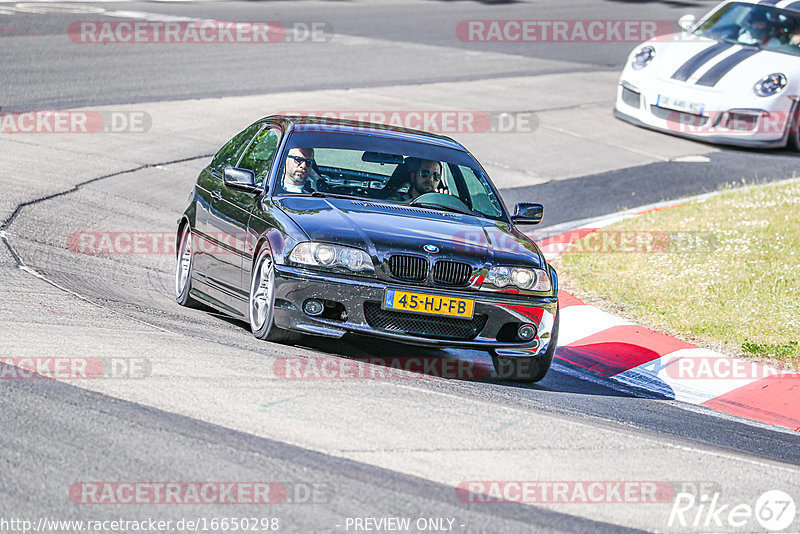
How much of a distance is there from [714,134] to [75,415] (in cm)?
1290

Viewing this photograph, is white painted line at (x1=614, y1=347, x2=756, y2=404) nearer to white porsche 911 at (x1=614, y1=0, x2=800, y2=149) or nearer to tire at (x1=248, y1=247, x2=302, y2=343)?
tire at (x1=248, y1=247, x2=302, y2=343)

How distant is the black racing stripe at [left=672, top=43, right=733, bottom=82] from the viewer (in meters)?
16.6

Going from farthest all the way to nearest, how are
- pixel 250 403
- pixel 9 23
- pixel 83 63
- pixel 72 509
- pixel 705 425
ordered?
pixel 9 23 < pixel 83 63 < pixel 705 425 < pixel 250 403 < pixel 72 509

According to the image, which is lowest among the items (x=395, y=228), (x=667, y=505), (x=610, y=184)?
(x=610, y=184)

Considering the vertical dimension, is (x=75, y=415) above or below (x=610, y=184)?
above

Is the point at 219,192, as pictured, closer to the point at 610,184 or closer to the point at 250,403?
the point at 250,403

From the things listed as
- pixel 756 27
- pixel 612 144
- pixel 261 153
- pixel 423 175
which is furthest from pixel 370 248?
pixel 756 27

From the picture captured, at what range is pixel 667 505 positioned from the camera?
5000 millimetres

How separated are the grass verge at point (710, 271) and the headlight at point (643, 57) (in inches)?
155

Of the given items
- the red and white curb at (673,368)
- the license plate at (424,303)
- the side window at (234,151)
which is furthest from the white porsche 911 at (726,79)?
the license plate at (424,303)

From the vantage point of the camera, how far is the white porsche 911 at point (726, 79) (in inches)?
639

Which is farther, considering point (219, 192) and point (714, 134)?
point (714, 134)

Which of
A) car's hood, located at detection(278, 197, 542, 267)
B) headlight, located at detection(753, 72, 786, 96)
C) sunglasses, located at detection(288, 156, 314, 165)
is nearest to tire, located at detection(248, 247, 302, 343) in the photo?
car's hood, located at detection(278, 197, 542, 267)

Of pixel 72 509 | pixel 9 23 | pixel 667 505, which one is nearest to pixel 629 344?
pixel 667 505
